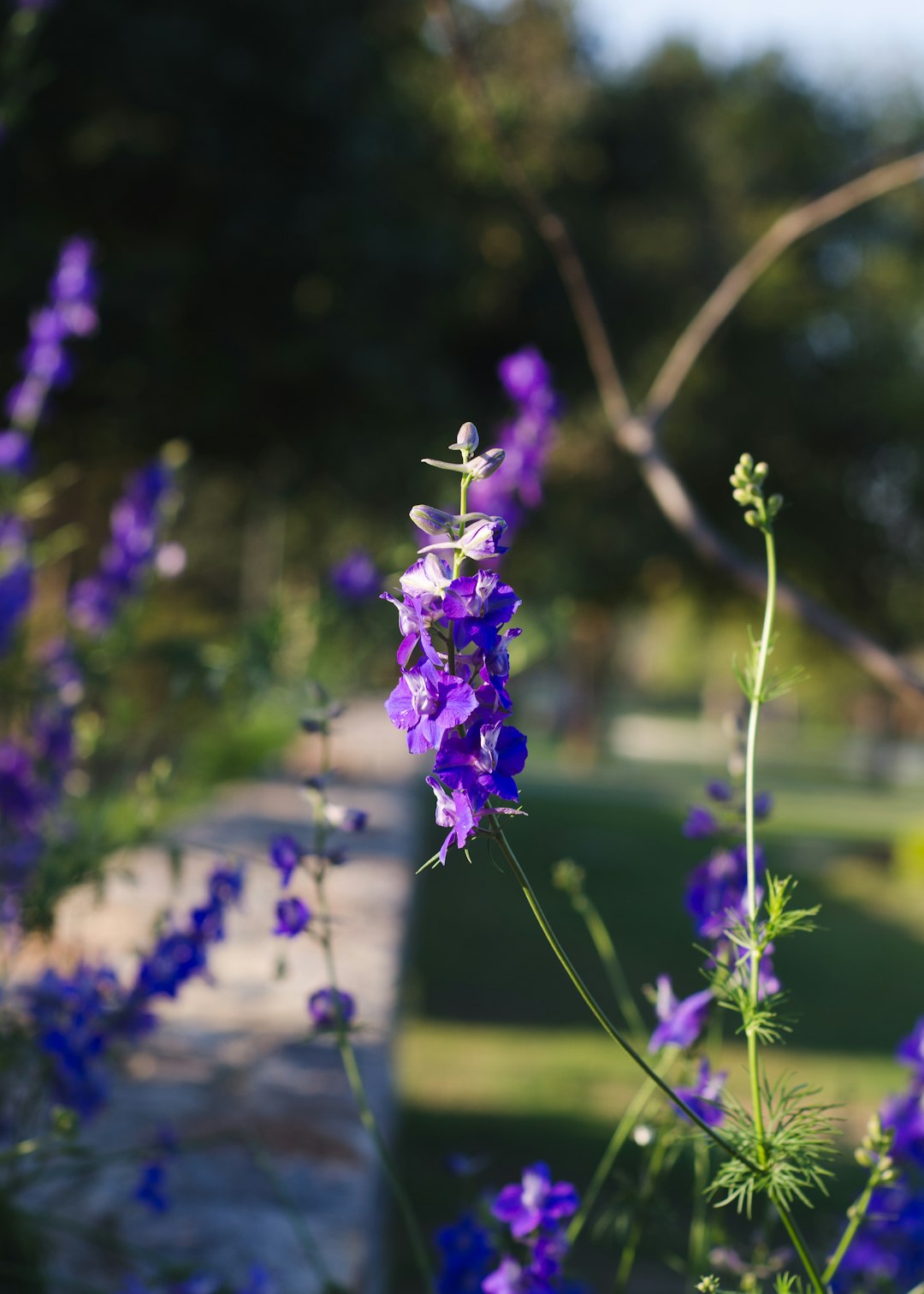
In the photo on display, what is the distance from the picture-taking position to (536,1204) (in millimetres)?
1190

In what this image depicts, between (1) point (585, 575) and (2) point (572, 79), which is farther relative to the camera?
(1) point (585, 575)

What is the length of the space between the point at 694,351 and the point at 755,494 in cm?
103

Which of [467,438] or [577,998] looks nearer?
[467,438]

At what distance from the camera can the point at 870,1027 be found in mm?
5391

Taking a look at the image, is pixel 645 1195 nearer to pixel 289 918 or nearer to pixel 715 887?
pixel 715 887

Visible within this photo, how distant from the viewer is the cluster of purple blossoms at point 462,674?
0.80m

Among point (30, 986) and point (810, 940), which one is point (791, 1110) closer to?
point (30, 986)

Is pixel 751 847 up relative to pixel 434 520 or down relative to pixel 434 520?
down

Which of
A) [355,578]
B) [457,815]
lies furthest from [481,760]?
[355,578]

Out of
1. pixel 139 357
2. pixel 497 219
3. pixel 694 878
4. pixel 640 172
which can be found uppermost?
pixel 640 172

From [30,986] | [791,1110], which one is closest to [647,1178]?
[791,1110]

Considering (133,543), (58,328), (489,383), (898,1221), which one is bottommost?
(898,1221)

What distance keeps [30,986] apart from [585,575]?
16.1 meters

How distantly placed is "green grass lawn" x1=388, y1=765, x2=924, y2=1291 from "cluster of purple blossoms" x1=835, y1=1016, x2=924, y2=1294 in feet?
0.20
